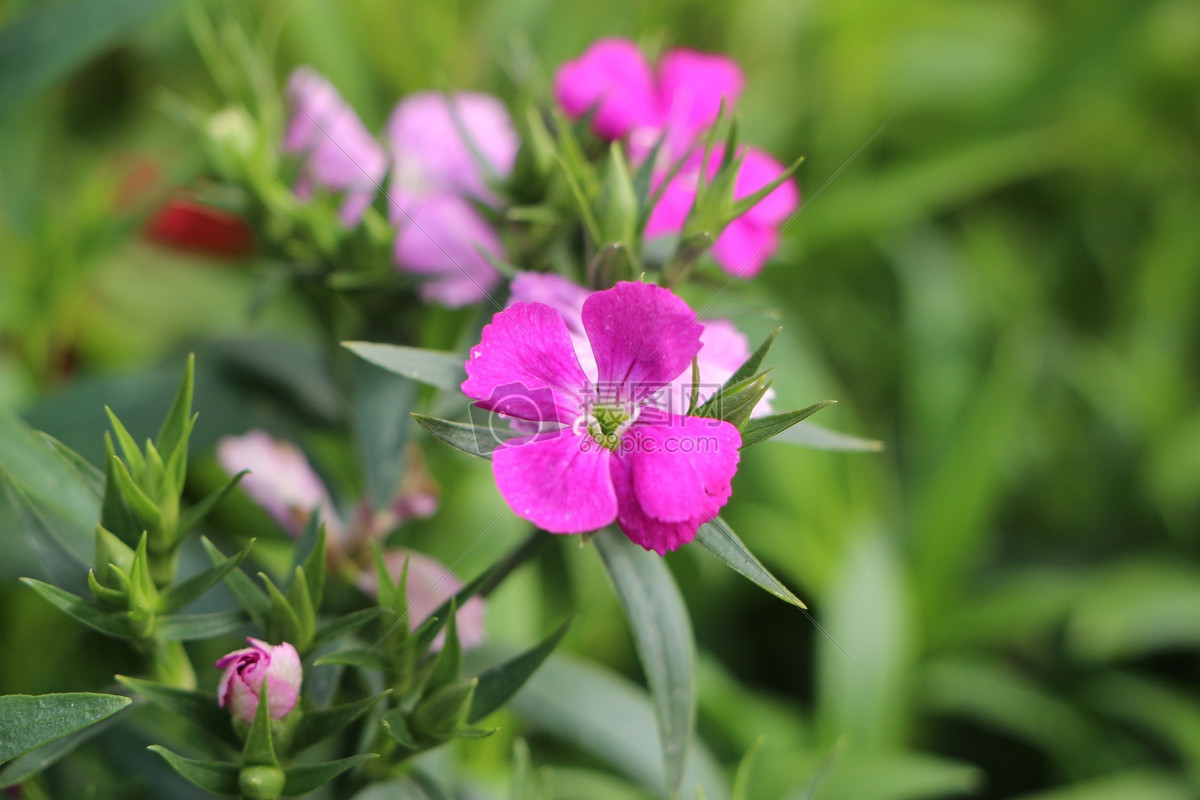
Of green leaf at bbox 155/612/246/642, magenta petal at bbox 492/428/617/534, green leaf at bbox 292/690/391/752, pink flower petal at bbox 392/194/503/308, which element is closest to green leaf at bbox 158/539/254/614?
green leaf at bbox 155/612/246/642

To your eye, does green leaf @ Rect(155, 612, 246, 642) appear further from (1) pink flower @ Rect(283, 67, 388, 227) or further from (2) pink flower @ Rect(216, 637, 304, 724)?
(1) pink flower @ Rect(283, 67, 388, 227)

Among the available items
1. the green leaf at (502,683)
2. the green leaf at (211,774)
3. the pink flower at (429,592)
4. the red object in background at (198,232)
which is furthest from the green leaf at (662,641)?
the red object in background at (198,232)

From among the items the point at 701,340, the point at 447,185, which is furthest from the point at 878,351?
the point at 701,340

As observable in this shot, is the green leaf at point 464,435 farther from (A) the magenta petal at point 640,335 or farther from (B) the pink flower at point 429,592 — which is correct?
(B) the pink flower at point 429,592

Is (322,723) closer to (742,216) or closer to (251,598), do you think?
(251,598)

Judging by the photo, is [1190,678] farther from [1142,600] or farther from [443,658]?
[443,658]
